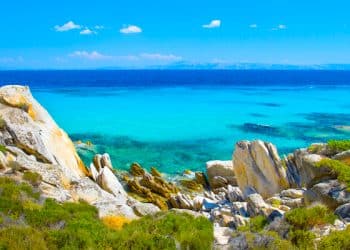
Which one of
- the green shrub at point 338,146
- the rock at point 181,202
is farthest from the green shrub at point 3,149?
the green shrub at point 338,146

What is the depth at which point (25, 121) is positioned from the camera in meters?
31.1

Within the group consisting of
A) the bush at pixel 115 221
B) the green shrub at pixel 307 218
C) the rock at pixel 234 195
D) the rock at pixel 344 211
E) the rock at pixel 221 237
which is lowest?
the rock at pixel 234 195

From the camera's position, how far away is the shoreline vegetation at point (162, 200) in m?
13.4

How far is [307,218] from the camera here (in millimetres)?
14930

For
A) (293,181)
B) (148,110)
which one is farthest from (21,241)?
(148,110)

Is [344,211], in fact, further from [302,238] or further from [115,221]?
[115,221]

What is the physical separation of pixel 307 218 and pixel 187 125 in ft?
176

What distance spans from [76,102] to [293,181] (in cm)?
8264

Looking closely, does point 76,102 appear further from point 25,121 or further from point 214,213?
point 214,213

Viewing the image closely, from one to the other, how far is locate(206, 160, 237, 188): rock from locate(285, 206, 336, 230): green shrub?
19.2 metres

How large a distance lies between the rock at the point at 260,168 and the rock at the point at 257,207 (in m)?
6.05

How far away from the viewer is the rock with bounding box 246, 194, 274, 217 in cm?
2074

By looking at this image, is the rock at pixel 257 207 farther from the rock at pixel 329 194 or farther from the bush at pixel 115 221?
the bush at pixel 115 221

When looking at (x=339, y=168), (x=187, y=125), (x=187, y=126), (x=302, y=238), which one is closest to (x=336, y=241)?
(x=302, y=238)
